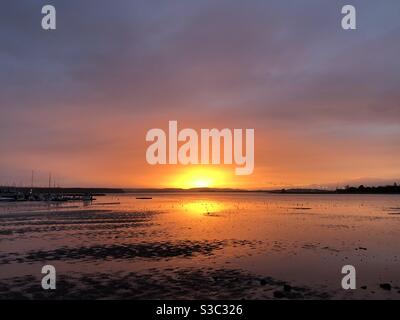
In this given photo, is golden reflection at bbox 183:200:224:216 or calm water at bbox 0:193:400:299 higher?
calm water at bbox 0:193:400:299

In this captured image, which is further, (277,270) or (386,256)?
(386,256)

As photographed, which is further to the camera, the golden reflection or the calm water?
the golden reflection

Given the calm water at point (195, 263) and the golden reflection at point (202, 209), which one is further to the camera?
the golden reflection at point (202, 209)

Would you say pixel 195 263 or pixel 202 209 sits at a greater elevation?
pixel 195 263

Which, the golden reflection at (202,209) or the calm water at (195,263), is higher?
the calm water at (195,263)

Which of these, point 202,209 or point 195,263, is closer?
point 195,263

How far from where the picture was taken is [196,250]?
34906 millimetres

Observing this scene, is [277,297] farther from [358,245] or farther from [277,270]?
[358,245]

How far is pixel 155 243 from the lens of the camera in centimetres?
3938
